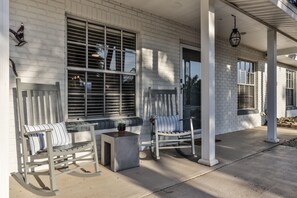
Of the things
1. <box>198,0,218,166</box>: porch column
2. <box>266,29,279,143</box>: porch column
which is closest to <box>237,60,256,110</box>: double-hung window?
<box>266,29,279,143</box>: porch column

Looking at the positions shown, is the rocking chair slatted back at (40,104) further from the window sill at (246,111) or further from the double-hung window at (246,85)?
the double-hung window at (246,85)

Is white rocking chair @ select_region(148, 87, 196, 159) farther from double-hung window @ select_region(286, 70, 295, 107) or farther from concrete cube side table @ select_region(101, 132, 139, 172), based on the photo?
double-hung window @ select_region(286, 70, 295, 107)

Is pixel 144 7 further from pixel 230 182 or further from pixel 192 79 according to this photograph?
pixel 230 182

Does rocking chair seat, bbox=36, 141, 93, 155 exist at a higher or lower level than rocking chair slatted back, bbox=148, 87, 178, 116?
lower

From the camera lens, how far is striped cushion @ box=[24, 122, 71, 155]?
8.41 ft

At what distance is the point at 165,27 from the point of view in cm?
468

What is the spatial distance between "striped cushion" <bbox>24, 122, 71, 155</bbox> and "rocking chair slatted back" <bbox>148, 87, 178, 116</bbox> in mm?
1820

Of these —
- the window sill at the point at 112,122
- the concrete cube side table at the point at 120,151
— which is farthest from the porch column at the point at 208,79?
the window sill at the point at 112,122

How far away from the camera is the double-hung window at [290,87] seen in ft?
33.0

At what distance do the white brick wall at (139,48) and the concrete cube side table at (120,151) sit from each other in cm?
93

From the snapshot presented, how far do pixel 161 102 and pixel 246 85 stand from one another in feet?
13.0

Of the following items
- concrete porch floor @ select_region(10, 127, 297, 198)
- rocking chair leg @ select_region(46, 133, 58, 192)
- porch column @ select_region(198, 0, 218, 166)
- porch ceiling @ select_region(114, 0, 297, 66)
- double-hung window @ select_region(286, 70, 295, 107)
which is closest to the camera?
rocking chair leg @ select_region(46, 133, 58, 192)

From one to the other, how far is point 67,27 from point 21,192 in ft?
7.34

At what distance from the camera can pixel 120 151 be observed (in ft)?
10.3
